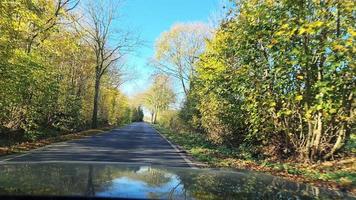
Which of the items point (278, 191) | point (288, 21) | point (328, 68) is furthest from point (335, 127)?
point (278, 191)

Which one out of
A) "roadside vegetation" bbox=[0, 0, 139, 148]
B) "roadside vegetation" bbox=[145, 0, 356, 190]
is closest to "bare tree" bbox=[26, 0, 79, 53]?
"roadside vegetation" bbox=[0, 0, 139, 148]

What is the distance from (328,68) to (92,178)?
30.1ft

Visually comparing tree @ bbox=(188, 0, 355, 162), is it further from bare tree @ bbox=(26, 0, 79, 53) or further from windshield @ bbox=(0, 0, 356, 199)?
bare tree @ bbox=(26, 0, 79, 53)

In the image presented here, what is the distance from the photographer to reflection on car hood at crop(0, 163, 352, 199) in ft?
13.6

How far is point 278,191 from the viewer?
486cm

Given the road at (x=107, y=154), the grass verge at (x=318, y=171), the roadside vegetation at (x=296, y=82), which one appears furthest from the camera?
the road at (x=107, y=154)

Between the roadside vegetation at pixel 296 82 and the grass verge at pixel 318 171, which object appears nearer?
the grass verge at pixel 318 171

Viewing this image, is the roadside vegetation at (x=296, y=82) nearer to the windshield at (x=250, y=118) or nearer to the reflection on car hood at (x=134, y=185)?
the windshield at (x=250, y=118)

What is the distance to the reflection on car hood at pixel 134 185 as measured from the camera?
4.16 metres

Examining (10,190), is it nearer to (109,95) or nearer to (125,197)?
(125,197)

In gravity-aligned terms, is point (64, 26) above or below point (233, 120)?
above

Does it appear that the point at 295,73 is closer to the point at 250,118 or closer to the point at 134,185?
the point at 250,118

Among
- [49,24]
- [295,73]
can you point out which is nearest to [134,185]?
[295,73]

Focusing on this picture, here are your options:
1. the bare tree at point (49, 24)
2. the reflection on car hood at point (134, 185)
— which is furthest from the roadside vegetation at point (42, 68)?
the reflection on car hood at point (134, 185)
